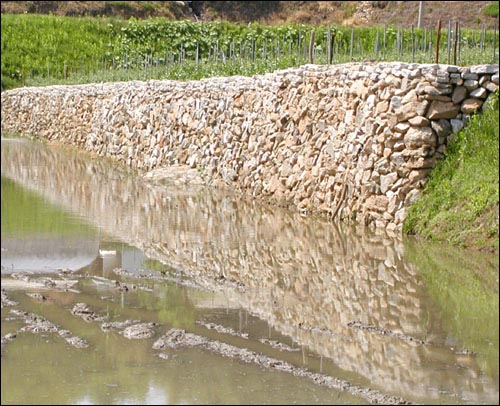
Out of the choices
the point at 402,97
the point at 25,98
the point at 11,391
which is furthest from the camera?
the point at 25,98

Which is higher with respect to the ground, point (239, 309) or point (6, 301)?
point (6, 301)

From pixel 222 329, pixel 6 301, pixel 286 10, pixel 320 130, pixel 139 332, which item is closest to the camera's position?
pixel 139 332

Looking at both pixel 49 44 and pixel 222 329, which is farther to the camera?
pixel 49 44

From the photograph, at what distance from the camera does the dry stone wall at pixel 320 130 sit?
13.9 meters

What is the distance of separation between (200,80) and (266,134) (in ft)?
14.6

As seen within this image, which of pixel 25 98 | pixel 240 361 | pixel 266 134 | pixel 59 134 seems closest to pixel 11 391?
pixel 240 361

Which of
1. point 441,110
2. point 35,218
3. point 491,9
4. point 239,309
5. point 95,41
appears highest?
point 491,9

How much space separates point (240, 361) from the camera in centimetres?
762

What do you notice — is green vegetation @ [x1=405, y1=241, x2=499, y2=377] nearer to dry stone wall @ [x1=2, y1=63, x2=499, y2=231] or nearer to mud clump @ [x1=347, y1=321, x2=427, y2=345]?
mud clump @ [x1=347, y1=321, x2=427, y2=345]

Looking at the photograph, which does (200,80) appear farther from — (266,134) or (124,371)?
(124,371)

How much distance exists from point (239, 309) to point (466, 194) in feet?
15.0

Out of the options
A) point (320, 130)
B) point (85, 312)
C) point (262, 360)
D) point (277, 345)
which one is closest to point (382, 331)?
point (277, 345)

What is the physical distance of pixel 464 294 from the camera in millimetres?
10164

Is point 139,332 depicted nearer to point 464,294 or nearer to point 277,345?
point 277,345
